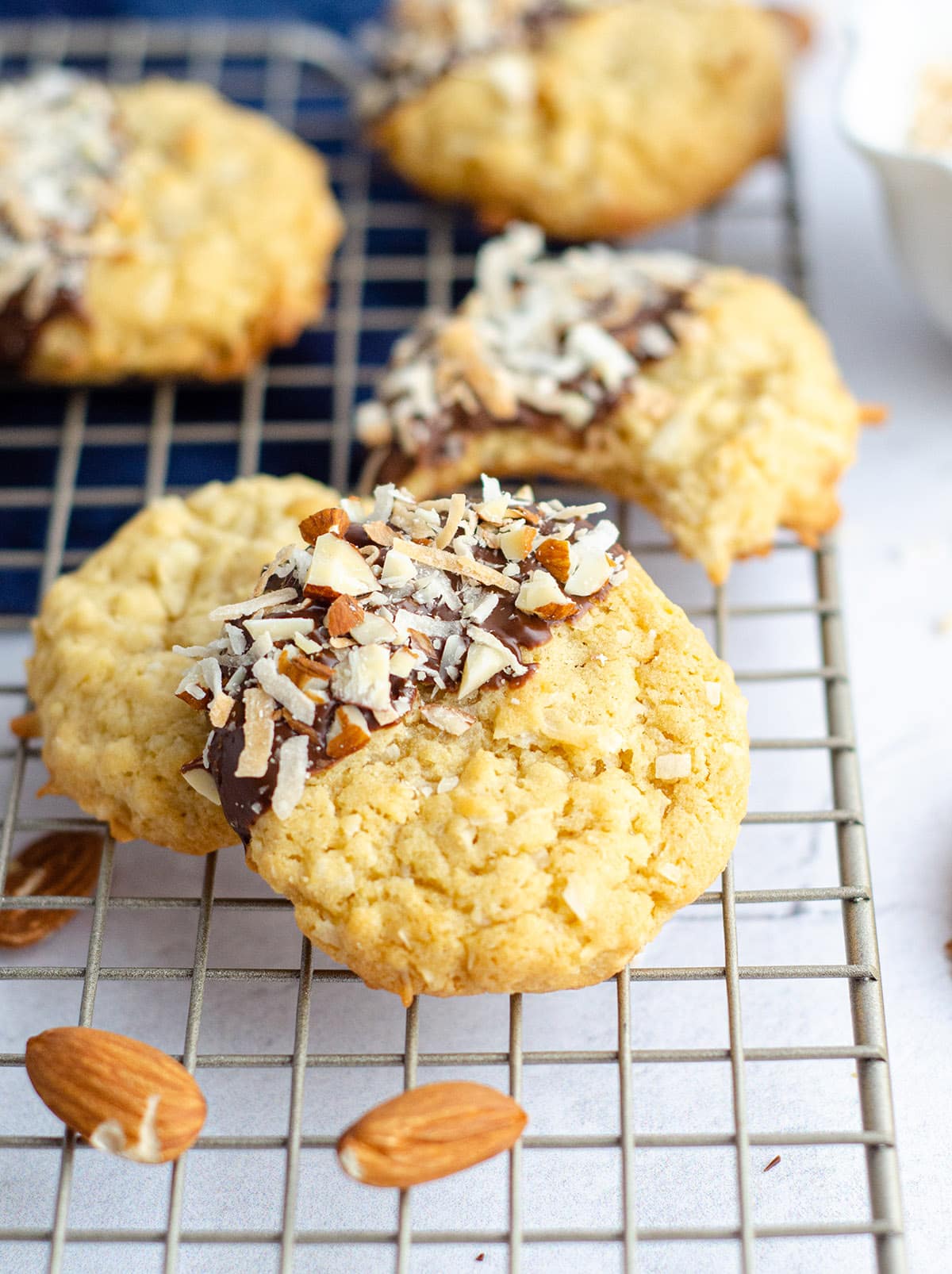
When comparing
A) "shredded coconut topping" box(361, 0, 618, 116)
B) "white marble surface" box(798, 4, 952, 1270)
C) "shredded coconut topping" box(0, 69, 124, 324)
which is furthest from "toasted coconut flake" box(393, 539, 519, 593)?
"shredded coconut topping" box(361, 0, 618, 116)

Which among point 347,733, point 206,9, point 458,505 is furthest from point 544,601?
point 206,9

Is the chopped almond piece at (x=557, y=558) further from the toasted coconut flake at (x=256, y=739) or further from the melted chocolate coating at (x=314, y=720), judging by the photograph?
the toasted coconut flake at (x=256, y=739)

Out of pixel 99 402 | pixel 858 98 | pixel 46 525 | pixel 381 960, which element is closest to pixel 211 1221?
pixel 381 960

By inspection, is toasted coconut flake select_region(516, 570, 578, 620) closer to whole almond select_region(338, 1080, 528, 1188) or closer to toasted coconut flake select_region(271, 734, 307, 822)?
toasted coconut flake select_region(271, 734, 307, 822)

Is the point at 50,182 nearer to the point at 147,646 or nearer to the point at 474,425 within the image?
the point at 474,425

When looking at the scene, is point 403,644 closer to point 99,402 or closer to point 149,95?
point 99,402

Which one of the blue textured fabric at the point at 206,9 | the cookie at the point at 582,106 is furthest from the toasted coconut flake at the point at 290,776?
the blue textured fabric at the point at 206,9
